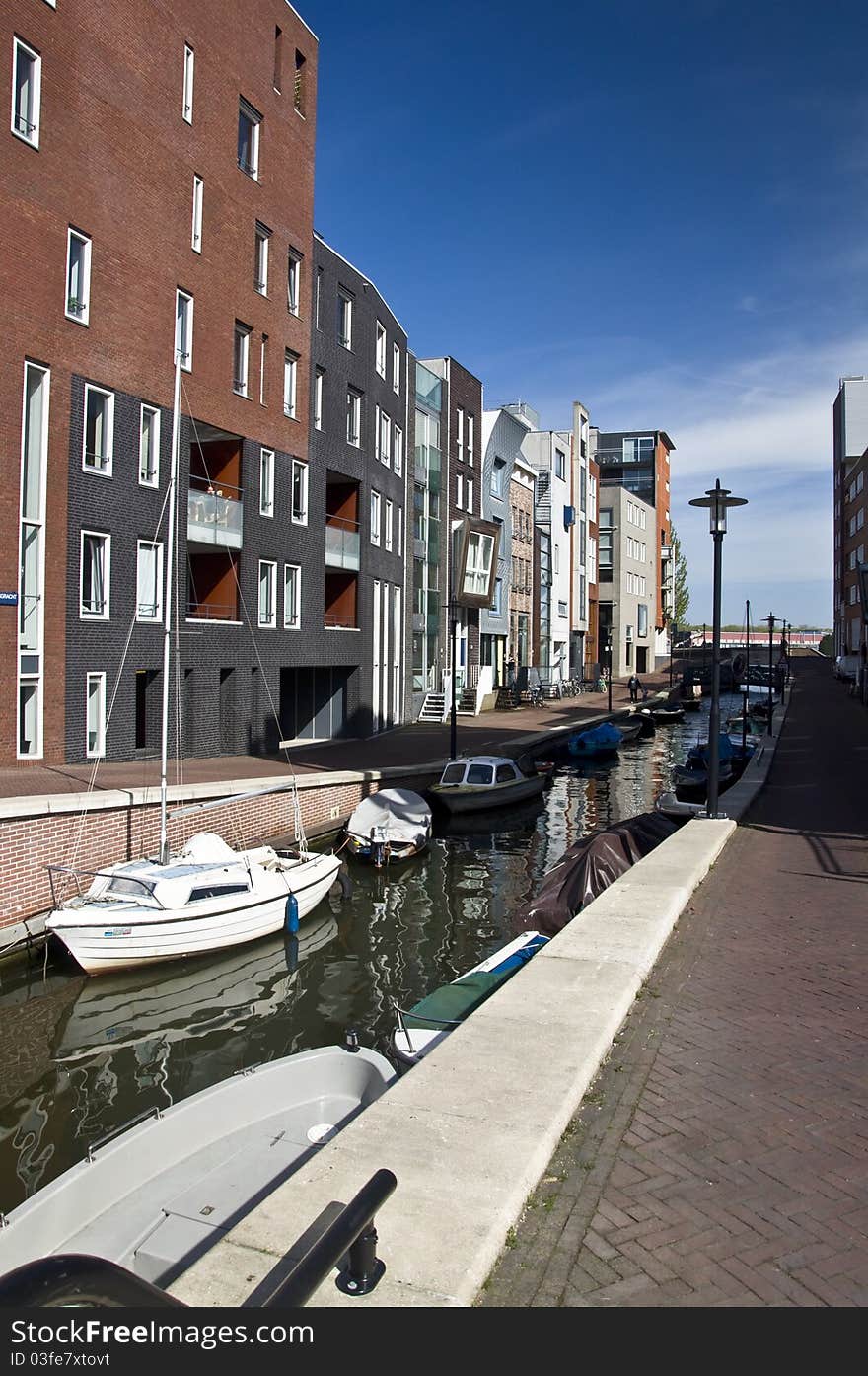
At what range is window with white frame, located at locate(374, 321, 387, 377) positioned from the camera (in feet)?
129

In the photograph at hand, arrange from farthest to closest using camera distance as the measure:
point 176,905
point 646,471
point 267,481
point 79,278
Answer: point 646,471
point 267,481
point 79,278
point 176,905

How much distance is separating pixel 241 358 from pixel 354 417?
8066 millimetres

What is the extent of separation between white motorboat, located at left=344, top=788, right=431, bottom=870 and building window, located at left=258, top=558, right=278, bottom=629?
9.04 metres

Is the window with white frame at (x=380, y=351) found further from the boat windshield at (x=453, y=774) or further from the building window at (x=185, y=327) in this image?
the boat windshield at (x=453, y=774)

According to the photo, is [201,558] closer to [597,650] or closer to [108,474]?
[108,474]

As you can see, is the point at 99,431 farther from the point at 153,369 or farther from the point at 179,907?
the point at 179,907

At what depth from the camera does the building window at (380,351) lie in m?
39.4

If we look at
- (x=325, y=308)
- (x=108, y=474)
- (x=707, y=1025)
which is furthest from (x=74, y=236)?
(x=707, y=1025)

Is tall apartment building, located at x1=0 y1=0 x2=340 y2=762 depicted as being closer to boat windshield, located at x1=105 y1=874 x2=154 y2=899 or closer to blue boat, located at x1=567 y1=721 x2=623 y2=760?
boat windshield, located at x1=105 y1=874 x2=154 y2=899

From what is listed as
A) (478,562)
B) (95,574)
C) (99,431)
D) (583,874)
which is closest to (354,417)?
(99,431)

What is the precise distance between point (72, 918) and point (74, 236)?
16081 millimetres

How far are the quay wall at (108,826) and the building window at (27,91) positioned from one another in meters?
14.2

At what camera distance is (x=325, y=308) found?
35.0m

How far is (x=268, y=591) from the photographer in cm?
3197
